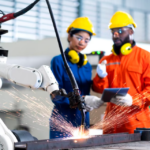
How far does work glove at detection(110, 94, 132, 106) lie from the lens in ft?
6.92

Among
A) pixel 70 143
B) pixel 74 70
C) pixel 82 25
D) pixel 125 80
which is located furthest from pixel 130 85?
pixel 70 143

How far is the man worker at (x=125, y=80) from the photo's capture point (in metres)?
2.18

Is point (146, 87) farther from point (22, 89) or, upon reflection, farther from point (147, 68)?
point (22, 89)

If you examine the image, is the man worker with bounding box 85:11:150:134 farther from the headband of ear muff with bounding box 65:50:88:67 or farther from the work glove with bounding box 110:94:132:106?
the headband of ear muff with bounding box 65:50:88:67

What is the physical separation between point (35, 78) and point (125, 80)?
131 centimetres

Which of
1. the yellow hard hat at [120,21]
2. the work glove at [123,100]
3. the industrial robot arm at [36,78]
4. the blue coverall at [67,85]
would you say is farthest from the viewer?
the yellow hard hat at [120,21]

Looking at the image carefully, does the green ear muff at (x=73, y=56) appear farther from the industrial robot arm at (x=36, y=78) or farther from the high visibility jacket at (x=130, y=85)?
the industrial robot arm at (x=36, y=78)

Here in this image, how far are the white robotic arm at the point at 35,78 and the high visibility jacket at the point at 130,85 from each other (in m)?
1.21

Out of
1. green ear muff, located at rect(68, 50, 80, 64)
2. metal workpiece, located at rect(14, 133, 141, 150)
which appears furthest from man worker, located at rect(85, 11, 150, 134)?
metal workpiece, located at rect(14, 133, 141, 150)

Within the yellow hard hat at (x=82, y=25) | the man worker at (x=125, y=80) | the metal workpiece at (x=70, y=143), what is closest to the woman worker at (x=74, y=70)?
the yellow hard hat at (x=82, y=25)

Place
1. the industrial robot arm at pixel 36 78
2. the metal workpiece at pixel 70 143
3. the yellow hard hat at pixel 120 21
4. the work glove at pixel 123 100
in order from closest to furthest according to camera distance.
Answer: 1. the metal workpiece at pixel 70 143
2. the industrial robot arm at pixel 36 78
3. the work glove at pixel 123 100
4. the yellow hard hat at pixel 120 21

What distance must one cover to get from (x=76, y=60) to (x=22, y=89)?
1.29m

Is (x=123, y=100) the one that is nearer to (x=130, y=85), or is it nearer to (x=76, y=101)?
(x=130, y=85)

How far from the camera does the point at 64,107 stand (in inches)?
90.0
